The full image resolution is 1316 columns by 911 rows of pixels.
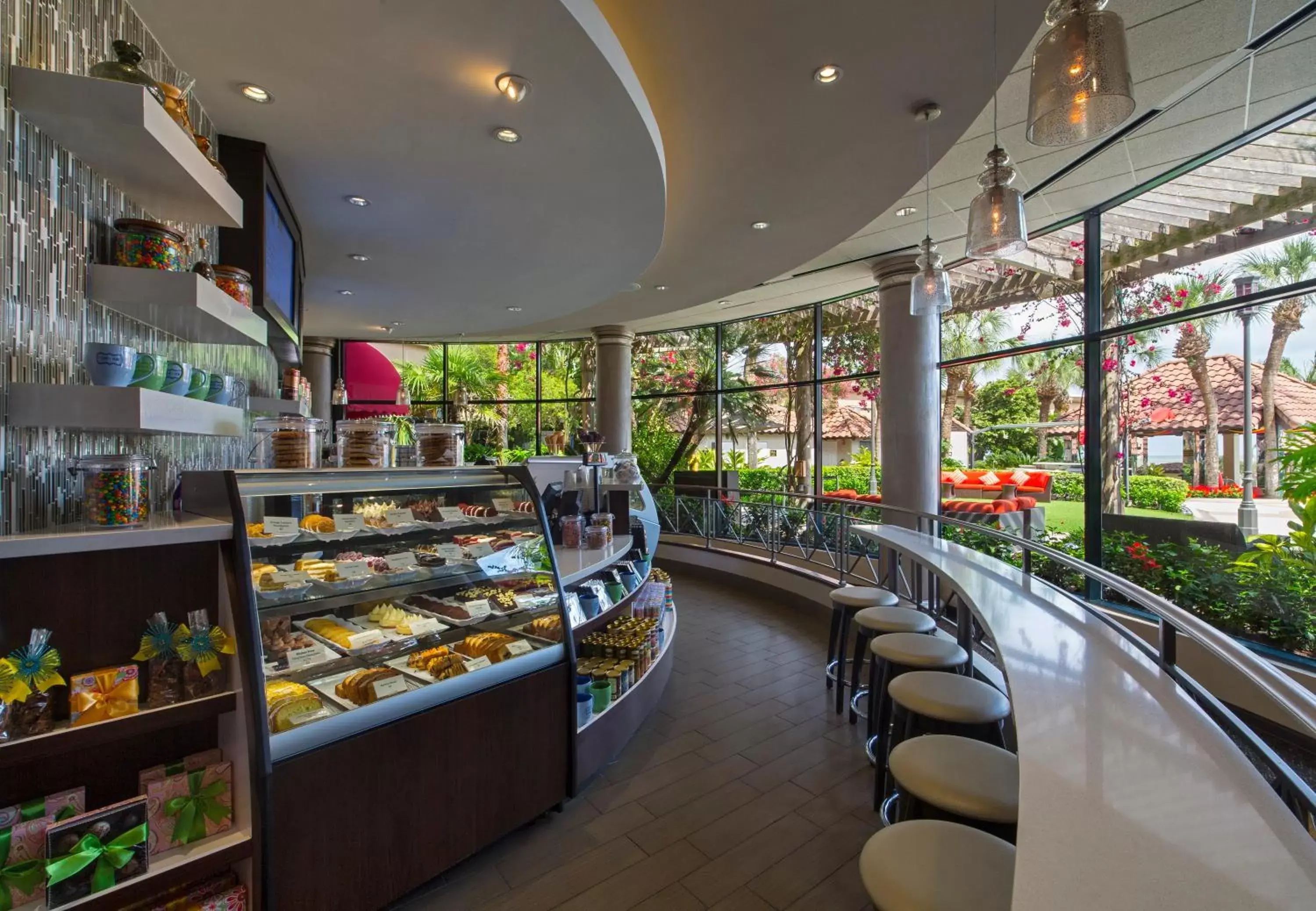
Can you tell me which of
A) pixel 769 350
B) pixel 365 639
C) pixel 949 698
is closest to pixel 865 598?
pixel 949 698

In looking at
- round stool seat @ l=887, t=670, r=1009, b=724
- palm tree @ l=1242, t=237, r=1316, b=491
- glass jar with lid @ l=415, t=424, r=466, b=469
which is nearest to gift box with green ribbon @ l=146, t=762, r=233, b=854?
glass jar with lid @ l=415, t=424, r=466, b=469

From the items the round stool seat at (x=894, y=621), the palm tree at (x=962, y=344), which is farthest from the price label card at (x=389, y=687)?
the palm tree at (x=962, y=344)

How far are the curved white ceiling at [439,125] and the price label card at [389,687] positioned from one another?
220 centimetres

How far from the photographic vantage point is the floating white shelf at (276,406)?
2.95 metres

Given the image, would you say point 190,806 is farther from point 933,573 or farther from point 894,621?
point 933,573

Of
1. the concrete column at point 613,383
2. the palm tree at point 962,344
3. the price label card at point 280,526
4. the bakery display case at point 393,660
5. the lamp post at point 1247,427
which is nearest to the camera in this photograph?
the bakery display case at point 393,660

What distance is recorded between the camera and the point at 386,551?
2.28m

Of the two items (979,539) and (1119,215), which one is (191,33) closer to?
(1119,215)

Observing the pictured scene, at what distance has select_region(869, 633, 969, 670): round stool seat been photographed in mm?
2396

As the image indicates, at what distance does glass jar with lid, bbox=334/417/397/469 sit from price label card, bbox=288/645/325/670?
67cm

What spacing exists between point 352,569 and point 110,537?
27.9 inches

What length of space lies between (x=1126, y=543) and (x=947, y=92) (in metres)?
3.64

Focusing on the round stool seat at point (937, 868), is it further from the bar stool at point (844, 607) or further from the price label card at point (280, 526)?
the bar stool at point (844, 607)

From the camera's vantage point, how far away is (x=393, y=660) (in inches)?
86.7
